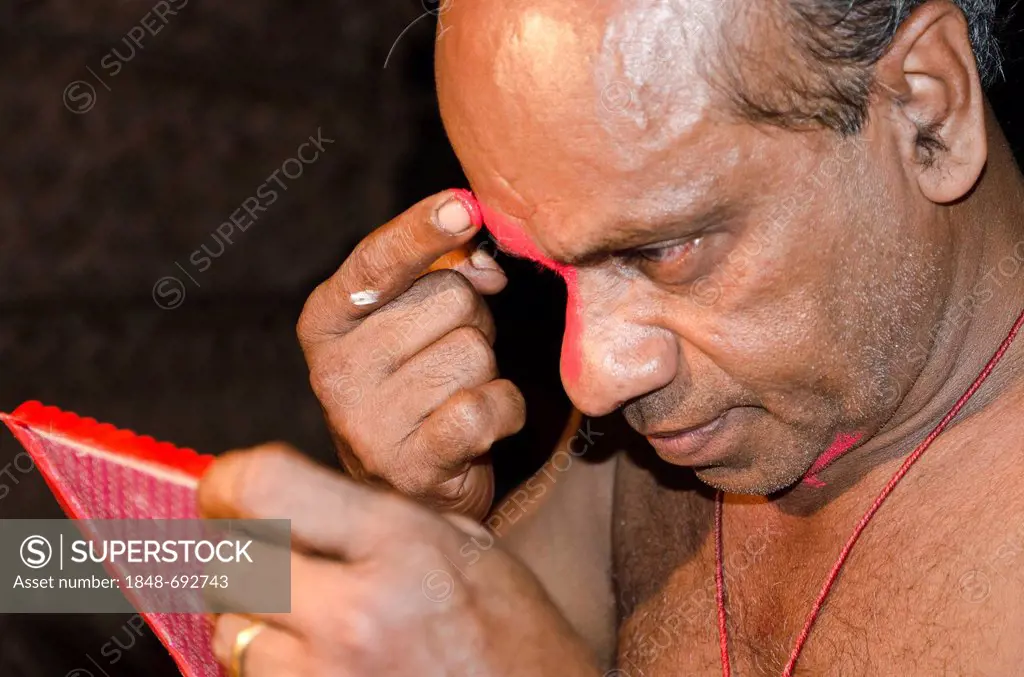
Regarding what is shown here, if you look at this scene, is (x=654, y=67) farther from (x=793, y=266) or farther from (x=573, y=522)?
(x=573, y=522)

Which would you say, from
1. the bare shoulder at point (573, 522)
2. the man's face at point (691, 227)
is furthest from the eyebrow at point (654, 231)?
the bare shoulder at point (573, 522)

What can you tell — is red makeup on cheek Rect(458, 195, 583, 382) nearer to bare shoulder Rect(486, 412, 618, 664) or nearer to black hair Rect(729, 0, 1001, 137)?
black hair Rect(729, 0, 1001, 137)

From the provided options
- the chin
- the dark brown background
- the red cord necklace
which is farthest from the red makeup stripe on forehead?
the dark brown background

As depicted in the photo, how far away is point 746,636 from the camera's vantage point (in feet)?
3.90

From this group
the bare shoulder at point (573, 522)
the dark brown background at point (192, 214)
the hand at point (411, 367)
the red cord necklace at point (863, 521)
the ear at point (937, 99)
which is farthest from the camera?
the dark brown background at point (192, 214)

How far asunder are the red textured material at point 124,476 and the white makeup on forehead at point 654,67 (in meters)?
0.47

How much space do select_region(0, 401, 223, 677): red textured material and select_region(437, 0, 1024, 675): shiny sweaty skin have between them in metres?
0.37

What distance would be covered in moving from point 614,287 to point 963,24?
1.23 ft

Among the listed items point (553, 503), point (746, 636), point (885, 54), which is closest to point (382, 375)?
point (553, 503)

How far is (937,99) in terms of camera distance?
92cm

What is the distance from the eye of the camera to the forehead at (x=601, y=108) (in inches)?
34.8

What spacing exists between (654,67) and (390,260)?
41 centimetres

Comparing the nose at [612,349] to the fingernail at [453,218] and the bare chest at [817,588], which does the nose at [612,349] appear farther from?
the bare chest at [817,588]

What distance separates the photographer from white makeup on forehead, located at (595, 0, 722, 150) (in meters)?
0.88
